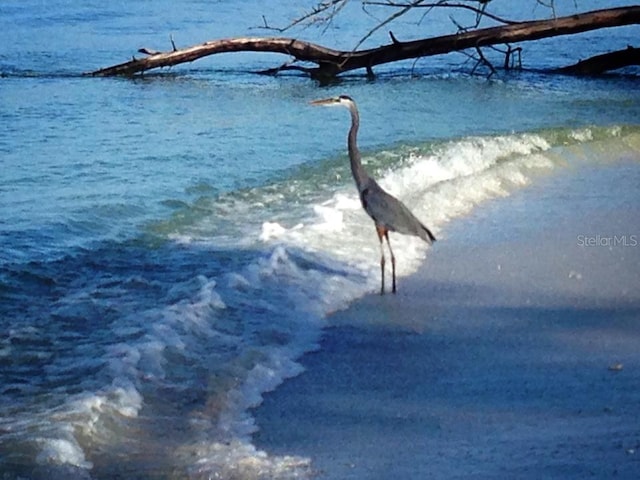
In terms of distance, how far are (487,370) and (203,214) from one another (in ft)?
15.2

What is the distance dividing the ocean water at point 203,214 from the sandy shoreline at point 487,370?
0.78ft

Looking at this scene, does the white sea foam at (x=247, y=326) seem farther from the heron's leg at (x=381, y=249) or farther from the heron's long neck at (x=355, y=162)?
the heron's long neck at (x=355, y=162)

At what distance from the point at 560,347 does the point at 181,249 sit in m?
3.50

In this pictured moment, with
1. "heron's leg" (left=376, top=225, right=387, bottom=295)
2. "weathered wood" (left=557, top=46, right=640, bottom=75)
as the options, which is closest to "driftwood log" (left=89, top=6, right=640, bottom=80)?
"weathered wood" (left=557, top=46, right=640, bottom=75)

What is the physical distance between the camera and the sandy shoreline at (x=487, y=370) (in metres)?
4.78

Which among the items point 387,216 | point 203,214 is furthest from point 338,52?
point 387,216

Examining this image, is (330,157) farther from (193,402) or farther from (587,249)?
(193,402)

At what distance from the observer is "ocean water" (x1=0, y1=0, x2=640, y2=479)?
5490 millimetres

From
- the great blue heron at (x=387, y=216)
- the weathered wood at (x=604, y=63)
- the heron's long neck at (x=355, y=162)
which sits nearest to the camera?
the great blue heron at (x=387, y=216)

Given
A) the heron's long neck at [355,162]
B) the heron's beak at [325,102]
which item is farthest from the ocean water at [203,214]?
the heron's beak at [325,102]

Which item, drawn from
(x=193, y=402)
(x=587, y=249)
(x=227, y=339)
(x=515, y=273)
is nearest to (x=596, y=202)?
(x=587, y=249)

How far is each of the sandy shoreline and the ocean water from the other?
238 millimetres

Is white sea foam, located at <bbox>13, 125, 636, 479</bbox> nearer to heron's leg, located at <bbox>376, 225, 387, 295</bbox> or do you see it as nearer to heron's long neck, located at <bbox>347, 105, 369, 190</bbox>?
heron's leg, located at <bbox>376, 225, 387, 295</bbox>

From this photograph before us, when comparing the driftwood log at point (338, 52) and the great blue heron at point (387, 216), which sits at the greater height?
the driftwood log at point (338, 52)
